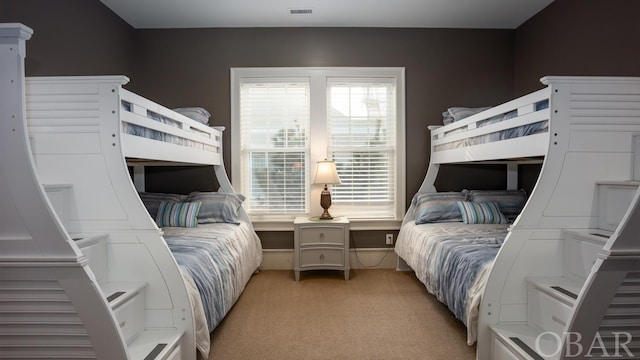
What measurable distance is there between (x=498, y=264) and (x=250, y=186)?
2.63 m

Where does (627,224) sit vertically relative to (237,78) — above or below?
below

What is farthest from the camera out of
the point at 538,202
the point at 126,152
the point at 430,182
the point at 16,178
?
the point at 430,182

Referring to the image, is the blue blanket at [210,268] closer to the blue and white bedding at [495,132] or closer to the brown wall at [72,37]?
the brown wall at [72,37]

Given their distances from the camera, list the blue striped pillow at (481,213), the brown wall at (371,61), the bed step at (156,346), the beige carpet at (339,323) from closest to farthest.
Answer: the bed step at (156,346)
the beige carpet at (339,323)
the blue striped pillow at (481,213)
the brown wall at (371,61)

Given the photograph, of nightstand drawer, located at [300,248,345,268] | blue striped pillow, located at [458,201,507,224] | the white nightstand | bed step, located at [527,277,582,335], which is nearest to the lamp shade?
the white nightstand

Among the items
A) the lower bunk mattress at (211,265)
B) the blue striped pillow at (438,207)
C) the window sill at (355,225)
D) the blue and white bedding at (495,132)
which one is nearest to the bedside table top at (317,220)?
the window sill at (355,225)

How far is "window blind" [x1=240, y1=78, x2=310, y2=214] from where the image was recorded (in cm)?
374

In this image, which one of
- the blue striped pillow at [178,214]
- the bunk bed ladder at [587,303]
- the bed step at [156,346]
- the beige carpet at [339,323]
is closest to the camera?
the bunk bed ladder at [587,303]

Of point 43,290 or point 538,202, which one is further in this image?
point 538,202

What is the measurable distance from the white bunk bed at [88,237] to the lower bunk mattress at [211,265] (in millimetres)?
13

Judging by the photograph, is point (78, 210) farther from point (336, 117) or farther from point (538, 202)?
point (336, 117)

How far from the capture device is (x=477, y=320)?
1837 millimetres

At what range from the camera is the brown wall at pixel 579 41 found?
2486mm

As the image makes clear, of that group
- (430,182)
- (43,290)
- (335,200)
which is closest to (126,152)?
(43,290)
